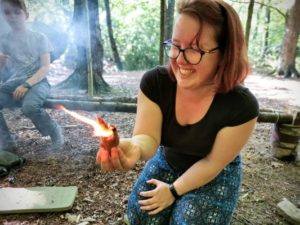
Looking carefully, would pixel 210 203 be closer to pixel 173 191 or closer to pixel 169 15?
pixel 173 191

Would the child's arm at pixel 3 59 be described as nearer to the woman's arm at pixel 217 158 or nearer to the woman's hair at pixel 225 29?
the woman's hair at pixel 225 29

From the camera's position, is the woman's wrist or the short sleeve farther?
the short sleeve

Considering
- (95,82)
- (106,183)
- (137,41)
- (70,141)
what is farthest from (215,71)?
(137,41)

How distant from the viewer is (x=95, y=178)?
3.11 metres

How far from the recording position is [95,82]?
6062 millimetres

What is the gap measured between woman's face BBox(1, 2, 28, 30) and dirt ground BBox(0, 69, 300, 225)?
1.49 metres

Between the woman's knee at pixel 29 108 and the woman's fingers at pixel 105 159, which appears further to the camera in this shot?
the woman's knee at pixel 29 108

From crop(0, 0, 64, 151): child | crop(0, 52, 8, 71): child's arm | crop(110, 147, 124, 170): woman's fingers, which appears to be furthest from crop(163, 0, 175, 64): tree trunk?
crop(110, 147, 124, 170): woman's fingers

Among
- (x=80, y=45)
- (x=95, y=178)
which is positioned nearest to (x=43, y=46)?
(x=95, y=178)

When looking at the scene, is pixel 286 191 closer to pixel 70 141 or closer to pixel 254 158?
pixel 254 158

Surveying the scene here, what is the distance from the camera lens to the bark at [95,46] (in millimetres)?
5906

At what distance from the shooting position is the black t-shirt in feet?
5.82

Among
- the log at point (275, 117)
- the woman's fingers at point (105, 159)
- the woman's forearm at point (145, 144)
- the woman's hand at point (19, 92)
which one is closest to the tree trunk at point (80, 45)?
the woman's hand at point (19, 92)

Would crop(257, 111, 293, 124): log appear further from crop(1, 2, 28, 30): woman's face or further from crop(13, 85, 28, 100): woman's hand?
crop(1, 2, 28, 30): woman's face
